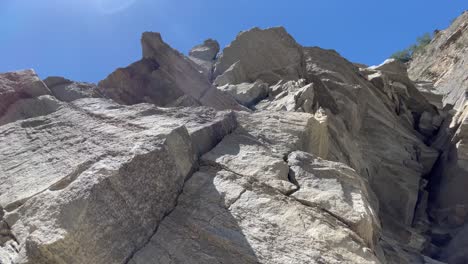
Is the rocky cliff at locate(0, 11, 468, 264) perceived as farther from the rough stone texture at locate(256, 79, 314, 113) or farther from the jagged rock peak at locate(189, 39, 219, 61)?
the jagged rock peak at locate(189, 39, 219, 61)

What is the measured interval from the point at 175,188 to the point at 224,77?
17.0 meters

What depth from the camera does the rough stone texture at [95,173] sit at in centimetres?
1048

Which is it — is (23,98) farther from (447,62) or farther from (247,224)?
(447,62)

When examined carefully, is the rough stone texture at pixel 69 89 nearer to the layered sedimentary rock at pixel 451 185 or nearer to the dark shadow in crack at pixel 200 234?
the dark shadow in crack at pixel 200 234

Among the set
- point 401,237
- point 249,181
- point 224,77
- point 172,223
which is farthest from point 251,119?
point 224,77

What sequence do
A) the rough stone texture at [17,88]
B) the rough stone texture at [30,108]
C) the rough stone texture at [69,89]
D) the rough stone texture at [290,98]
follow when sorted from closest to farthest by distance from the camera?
the rough stone texture at [30,108] < the rough stone texture at [17,88] < the rough stone texture at [69,89] < the rough stone texture at [290,98]

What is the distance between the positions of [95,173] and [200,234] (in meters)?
2.76

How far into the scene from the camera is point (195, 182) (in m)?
13.7

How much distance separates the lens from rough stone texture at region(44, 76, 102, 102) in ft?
62.4

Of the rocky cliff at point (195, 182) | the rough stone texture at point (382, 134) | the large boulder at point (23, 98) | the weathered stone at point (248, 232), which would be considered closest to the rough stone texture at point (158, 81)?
the rocky cliff at point (195, 182)

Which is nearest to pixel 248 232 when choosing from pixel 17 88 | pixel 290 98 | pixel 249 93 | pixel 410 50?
pixel 17 88

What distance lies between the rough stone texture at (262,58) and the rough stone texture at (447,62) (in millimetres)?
12954

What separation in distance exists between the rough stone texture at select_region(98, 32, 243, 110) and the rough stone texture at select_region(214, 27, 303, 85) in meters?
4.11

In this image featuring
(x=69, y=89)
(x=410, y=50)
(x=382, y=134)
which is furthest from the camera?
(x=410, y=50)
